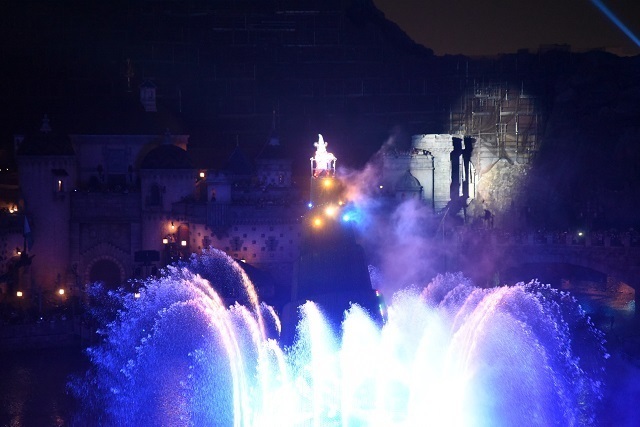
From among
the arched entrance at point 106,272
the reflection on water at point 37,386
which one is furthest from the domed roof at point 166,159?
the reflection on water at point 37,386

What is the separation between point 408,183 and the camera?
7138cm

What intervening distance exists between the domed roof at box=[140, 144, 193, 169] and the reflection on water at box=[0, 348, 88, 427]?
14.3 meters

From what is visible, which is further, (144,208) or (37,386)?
(144,208)

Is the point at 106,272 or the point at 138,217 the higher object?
the point at 138,217

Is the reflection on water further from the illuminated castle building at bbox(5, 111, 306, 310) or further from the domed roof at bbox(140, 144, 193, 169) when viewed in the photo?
the domed roof at bbox(140, 144, 193, 169)

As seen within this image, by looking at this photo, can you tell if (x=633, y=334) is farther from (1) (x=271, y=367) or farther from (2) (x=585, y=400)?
(1) (x=271, y=367)

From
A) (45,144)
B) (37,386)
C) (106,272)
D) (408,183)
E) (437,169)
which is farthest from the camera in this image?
(437,169)

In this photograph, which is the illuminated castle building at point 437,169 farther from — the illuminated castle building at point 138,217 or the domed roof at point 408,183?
the illuminated castle building at point 138,217

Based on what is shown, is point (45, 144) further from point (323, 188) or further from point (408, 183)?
point (408, 183)

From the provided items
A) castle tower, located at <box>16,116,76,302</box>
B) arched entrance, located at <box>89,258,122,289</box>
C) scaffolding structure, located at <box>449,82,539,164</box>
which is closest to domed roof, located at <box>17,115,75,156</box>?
castle tower, located at <box>16,116,76,302</box>

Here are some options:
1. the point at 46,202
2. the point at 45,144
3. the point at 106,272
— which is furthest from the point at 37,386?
the point at 45,144

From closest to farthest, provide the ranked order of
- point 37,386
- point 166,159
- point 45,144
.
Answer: point 37,386, point 45,144, point 166,159

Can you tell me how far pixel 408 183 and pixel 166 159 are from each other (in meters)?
14.7

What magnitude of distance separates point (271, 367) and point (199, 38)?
142 ft
